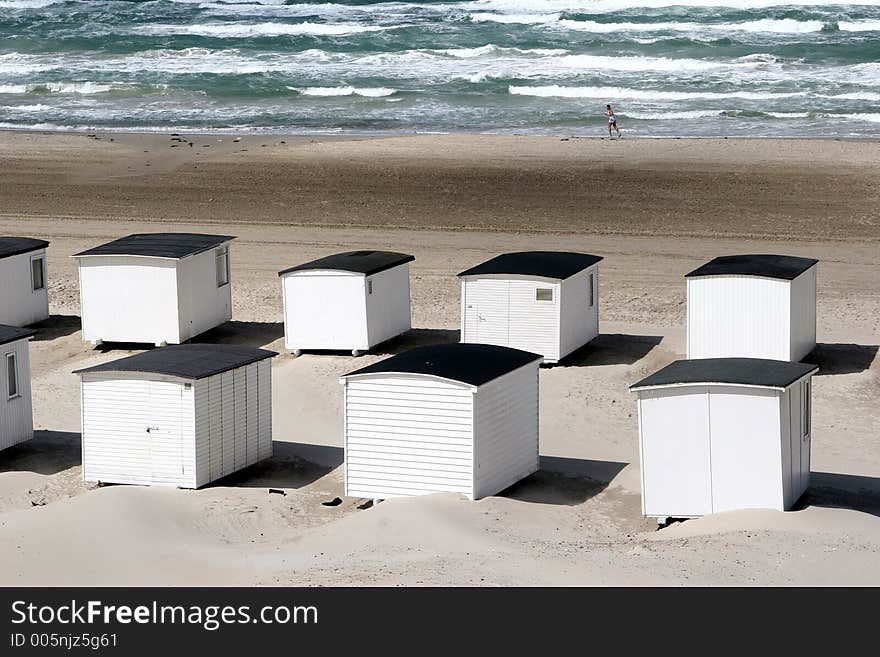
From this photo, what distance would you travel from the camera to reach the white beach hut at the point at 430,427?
64.3 ft

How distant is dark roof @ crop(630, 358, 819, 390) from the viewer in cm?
1878

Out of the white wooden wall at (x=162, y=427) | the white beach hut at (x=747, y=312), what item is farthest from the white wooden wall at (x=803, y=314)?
the white wooden wall at (x=162, y=427)

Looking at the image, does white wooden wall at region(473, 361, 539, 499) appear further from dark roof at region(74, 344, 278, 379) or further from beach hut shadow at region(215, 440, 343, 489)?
dark roof at region(74, 344, 278, 379)

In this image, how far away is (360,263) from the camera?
1107 inches

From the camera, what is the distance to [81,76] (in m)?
66.8

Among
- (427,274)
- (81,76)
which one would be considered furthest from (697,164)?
(81,76)

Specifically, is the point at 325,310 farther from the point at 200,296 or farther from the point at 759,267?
the point at 759,267

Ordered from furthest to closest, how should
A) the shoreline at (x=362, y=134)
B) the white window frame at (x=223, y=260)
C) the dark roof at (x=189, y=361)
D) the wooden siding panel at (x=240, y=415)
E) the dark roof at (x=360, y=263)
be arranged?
the shoreline at (x=362, y=134)
the white window frame at (x=223, y=260)
the dark roof at (x=360, y=263)
the wooden siding panel at (x=240, y=415)
the dark roof at (x=189, y=361)

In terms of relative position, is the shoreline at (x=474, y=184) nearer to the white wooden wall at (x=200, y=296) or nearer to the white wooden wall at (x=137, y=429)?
the white wooden wall at (x=200, y=296)

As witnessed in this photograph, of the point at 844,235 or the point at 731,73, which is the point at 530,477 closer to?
the point at 844,235

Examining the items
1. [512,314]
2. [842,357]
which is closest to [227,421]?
[512,314]

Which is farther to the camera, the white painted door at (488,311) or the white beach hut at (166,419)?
the white painted door at (488,311)

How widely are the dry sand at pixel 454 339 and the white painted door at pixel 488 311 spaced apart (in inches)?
51.4

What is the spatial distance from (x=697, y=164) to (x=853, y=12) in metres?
36.0
